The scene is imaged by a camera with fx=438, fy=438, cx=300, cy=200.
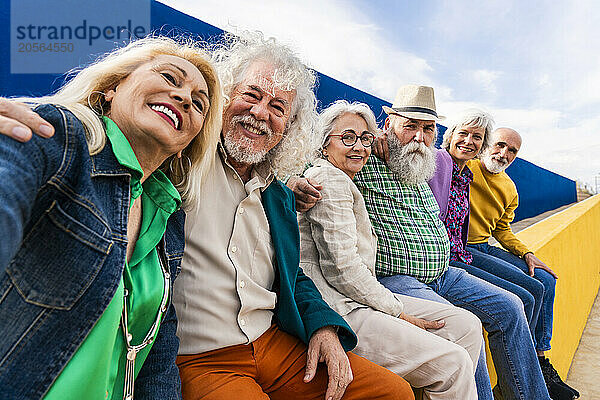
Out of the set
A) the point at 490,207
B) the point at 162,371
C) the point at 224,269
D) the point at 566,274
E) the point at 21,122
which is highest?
the point at 21,122

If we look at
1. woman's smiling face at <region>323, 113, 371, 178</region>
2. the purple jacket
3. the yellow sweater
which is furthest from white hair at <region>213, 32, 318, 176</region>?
the yellow sweater

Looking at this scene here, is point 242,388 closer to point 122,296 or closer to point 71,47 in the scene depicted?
point 122,296

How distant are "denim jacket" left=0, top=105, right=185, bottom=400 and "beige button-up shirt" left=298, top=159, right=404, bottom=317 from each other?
45.0 inches

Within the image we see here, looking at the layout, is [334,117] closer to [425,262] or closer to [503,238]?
[425,262]

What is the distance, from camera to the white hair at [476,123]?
332 centimetres

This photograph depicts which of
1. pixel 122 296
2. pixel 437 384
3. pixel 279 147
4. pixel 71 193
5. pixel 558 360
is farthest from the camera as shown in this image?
pixel 558 360

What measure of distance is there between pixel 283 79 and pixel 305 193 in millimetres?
516

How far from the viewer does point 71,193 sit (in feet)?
2.99

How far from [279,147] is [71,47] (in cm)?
136

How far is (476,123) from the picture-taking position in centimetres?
332

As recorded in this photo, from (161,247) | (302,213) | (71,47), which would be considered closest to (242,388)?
(161,247)

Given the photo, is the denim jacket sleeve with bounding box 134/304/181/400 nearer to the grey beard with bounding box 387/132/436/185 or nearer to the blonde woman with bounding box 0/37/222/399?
the blonde woman with bounding box 0/37/222/399

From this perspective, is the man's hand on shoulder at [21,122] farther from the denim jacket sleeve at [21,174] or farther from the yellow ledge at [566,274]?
the yellow ledge at [566,274]

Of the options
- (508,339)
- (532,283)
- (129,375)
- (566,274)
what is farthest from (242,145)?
(566,274)
